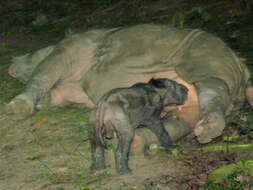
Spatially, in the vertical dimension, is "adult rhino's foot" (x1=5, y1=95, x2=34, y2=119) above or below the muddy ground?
above

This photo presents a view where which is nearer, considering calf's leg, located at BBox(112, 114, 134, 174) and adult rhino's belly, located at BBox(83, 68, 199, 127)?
calf's leg, located at BBox(112, 114, 134, 174)

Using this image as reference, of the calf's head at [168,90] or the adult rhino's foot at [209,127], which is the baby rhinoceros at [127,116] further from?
the adult rhino's foot at [209,127]

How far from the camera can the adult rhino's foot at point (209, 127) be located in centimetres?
321

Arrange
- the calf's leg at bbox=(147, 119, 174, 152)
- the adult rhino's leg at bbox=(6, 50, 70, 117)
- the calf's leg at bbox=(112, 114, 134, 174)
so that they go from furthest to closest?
the adult rhino's leg at bbox=(6, 50, 70, 117) < the calf's leg at bbox=(147, 119, 174, 152) < the calf's leg at bbox=(112, 114, 134, 174)

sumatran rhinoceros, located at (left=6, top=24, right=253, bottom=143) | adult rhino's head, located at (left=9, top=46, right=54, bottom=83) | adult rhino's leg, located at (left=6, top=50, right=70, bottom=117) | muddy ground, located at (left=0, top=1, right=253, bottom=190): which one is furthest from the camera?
adult rhino's head, located at (left=9, top=46, right=54, bottom=83)

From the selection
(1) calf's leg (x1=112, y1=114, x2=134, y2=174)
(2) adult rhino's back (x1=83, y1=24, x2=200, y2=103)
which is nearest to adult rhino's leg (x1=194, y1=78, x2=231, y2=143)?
(1) calf's leg (x1=112, y1=114, x2=134, y2=174)

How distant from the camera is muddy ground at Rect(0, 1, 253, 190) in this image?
3.05 m

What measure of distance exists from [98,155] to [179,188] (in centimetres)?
65

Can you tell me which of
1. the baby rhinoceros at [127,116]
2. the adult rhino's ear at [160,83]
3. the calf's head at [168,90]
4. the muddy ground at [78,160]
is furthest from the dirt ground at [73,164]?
the adult rhino's ear at [160,83]

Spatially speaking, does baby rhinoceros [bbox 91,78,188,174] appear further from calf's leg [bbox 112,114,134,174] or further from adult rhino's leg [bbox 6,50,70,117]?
adult rhino's leg [bbox 6,50,70,117]

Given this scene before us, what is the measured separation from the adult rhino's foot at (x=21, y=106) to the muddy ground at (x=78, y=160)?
198mm

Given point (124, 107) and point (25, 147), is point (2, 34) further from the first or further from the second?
point (124, 107)

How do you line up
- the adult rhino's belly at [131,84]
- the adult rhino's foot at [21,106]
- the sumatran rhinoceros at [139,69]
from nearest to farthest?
the sumatran rhinoceros at [139,69] < the adult rhino's belly at [131,84] < the adult rhino's foot at [21,106]

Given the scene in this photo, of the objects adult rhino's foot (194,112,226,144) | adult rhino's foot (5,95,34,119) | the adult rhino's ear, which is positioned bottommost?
adult rhino's foot (5,95,34,119)
